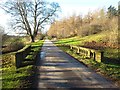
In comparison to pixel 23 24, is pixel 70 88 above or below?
below

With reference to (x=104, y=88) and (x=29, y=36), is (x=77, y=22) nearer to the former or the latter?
(x=29, y=36)

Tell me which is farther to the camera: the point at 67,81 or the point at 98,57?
the point at 98,57

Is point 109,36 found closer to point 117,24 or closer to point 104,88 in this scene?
point 117,24

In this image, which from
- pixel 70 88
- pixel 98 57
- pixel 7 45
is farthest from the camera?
pixel 7 45

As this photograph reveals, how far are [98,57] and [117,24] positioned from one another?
58.8 feet

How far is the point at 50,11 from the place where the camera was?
59000 mm

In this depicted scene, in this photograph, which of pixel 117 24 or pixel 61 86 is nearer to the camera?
pixel 61 86

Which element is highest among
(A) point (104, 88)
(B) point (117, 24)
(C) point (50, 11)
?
(C) point (50, 11)

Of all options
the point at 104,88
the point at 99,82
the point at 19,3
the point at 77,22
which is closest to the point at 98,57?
the point at 99,82

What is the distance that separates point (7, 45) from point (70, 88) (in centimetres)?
2332

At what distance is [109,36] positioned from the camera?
33938 millimetres

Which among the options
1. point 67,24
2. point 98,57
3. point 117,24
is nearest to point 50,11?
point 117,24

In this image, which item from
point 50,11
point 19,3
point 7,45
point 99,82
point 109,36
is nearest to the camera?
point 99,82

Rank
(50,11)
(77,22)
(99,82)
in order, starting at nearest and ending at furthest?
1. (99,82)
2. (50,11)
3. (77,22)
